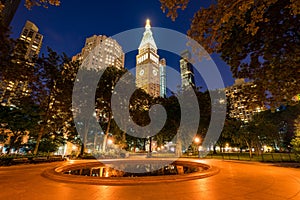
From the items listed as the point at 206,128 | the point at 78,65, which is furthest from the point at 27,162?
the point at 206,128

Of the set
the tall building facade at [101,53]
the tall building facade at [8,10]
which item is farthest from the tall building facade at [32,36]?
the tall building facade at [8,10]

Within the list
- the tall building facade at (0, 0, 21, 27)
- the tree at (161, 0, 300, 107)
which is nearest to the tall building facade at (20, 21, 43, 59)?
the tall building facade at (0, 0, 21, 27)

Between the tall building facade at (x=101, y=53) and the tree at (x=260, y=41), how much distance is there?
102m

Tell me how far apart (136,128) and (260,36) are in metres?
30.5

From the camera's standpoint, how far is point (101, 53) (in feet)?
364

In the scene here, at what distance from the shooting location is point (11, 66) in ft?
32.6

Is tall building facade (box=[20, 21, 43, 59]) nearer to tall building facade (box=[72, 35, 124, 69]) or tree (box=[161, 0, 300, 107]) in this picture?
tall building facade (box=[72, 35, 124, 69])

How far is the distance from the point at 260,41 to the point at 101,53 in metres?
113

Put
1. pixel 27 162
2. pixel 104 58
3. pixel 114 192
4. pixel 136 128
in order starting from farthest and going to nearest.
Answer: 1. pixel 104 58
2. pixel 136 128
3. pixel 27 162
4. pixel 114 192

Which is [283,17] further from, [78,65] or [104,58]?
[104,58]

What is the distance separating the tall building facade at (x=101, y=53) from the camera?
107000 millimetres

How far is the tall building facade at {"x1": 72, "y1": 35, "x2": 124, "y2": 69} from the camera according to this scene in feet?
351

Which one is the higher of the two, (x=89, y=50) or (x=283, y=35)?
(x=89, y=50)

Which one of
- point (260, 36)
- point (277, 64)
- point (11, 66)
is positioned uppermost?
point (260, 36)
